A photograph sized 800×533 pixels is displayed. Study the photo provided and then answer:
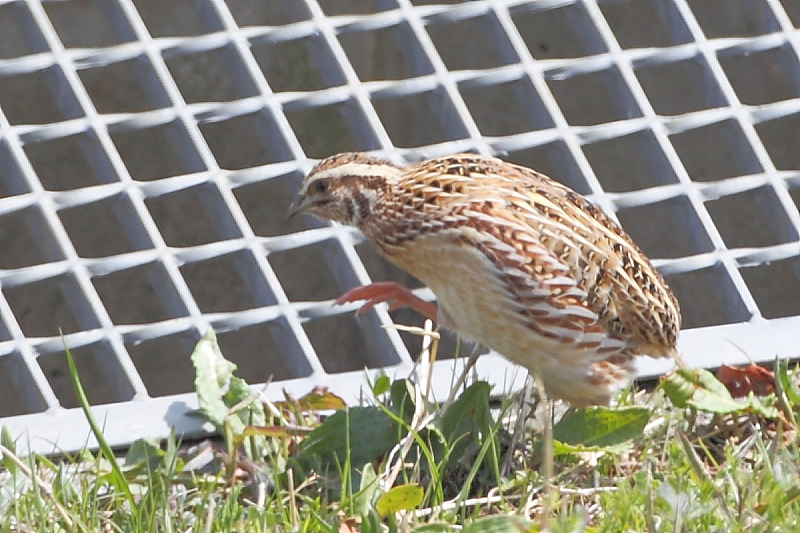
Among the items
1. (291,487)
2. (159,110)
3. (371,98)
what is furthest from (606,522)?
(159,110)

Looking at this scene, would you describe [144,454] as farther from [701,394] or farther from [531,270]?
[701,394]

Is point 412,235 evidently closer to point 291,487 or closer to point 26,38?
point 291,487

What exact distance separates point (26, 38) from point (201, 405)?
177 cm

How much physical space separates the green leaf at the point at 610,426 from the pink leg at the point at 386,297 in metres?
0.66

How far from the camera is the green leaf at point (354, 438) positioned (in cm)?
300

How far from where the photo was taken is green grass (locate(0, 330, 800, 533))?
269cm

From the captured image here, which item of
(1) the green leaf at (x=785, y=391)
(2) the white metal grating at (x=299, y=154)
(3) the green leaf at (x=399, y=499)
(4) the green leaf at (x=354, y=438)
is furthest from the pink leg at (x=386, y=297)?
(1) the green leaf at (x=785, y=391)

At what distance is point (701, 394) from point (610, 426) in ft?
0.94

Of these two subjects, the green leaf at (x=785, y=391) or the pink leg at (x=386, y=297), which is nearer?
the green leaf at (x=785, y=391)

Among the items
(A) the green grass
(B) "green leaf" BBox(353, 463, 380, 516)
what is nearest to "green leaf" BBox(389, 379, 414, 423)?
(A) the green grass

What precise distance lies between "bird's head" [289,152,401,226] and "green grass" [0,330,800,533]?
569mm

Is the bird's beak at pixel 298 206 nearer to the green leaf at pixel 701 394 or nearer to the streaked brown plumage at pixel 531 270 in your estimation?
the streaked brown plumage at pixel 531 270

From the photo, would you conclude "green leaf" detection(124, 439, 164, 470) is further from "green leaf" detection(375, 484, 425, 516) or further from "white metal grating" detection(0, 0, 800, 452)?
"green leaf" detection(375, 484, 425, 516)

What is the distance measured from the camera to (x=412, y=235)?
3334 millimetres
